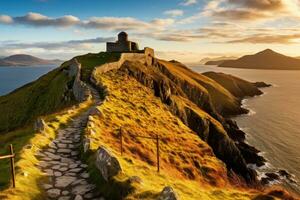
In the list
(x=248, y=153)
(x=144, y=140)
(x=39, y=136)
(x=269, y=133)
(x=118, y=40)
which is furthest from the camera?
(x=118, y=40)

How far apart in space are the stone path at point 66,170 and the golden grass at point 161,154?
151cm

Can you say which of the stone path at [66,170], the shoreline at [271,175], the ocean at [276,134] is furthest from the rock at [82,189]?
the ocean at [276,134]

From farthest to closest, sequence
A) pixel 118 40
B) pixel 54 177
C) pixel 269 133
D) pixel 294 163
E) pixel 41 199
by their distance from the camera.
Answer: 1. pixel 118 40
2. pixel 269 133
3. pixel 294 163
4. pixel 54 177
5. pixel 41 199

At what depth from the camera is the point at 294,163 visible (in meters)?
63.0

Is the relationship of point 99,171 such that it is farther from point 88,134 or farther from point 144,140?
point 144,140

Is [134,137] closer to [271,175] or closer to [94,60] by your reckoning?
[271,175]

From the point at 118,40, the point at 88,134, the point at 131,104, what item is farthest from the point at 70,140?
the point at 118,40

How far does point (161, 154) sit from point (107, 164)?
17118mm

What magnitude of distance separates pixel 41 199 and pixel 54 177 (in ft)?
7.76

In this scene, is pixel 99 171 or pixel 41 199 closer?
pixel 41 199

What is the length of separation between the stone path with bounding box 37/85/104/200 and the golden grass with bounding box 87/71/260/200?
1.51 metres

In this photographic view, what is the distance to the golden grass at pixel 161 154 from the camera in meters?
19.3

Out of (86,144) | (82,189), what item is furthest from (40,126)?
(82,189)

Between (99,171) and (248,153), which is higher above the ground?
(99,171)
